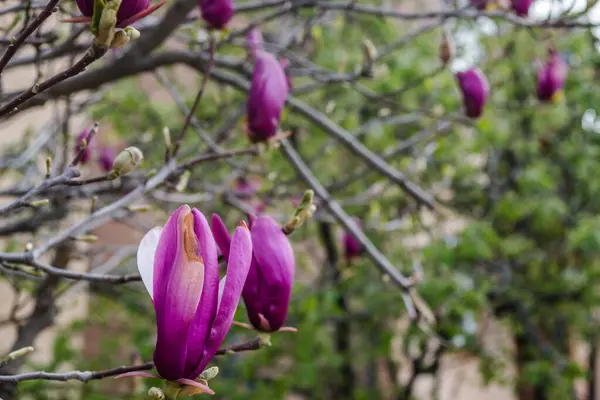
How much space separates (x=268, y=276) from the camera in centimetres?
92

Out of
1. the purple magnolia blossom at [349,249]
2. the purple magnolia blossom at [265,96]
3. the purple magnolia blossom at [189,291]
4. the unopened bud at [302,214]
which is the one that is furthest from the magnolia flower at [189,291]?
the purple magnolia blossom at [349,249]

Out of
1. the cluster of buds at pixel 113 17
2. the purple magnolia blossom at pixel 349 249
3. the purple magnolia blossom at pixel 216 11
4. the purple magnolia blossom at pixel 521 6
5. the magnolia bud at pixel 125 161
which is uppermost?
the cluster of buds at pixel 113 17

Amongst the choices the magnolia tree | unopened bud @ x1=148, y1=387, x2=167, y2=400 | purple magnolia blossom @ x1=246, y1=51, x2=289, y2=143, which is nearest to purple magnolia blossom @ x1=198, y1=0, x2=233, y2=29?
the magnolia tree

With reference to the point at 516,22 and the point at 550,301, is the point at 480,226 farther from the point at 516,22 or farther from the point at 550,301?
the point at 516,22

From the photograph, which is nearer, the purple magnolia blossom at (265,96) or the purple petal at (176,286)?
the purple petal at (176,286)

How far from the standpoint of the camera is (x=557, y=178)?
491 cm

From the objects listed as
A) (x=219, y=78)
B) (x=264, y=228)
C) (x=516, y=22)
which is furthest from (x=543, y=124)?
(x=264, y=228)

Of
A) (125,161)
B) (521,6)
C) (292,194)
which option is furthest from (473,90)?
(125,161)

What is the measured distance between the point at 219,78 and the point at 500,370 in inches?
123

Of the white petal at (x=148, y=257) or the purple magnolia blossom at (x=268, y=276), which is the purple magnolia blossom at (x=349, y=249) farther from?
the white petal at (x=148, y=257)

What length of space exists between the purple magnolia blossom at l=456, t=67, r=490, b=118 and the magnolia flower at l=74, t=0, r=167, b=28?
1.46 meters

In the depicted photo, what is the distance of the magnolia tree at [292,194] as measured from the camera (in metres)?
0.87

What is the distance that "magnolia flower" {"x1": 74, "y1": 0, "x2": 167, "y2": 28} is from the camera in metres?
0.69

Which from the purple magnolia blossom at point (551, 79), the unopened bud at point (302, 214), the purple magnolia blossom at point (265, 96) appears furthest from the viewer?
the purple magnolia blossom at point (551, 79)
